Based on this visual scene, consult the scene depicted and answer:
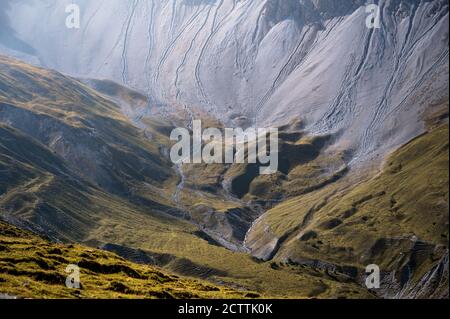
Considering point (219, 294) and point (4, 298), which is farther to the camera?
point (219, 294)

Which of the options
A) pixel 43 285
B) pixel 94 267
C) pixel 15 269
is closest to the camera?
pixel 43 285

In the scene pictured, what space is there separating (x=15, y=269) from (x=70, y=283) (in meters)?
8.17

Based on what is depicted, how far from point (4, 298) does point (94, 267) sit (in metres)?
32.0
